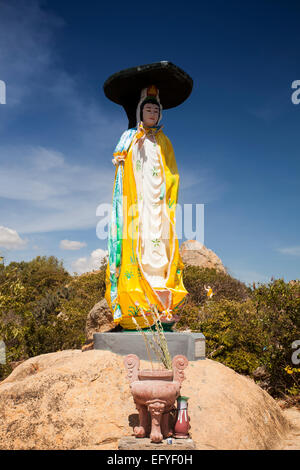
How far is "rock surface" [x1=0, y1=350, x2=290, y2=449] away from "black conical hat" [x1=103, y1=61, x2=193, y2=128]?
187 inches

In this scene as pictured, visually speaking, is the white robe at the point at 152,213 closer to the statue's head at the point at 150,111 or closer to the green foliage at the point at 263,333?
the statue's head at the point at 150,111

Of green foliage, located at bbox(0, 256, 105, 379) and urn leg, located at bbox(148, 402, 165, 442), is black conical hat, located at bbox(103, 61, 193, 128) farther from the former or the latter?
urn leg, located at bbox(148, 402, 165, 442)

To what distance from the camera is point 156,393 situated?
4066 mm

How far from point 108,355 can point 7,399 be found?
1488mm

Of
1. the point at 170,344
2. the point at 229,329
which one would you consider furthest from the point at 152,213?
the point at 229,329

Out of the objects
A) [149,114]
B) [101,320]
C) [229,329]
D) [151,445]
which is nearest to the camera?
[151,445]

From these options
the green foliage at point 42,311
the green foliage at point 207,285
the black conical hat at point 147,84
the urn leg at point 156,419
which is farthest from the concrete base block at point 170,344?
the green foliage at point 207,285

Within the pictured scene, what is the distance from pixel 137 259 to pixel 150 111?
8.91ft

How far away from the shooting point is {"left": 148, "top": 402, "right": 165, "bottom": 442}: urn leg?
13.4 ft

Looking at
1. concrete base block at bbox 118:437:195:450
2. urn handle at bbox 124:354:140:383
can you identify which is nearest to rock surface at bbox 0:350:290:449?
concrete base block at bbox 118:437:195:450

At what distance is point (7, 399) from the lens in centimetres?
526

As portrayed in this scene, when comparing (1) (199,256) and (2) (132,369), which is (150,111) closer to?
(2) (132,369)
